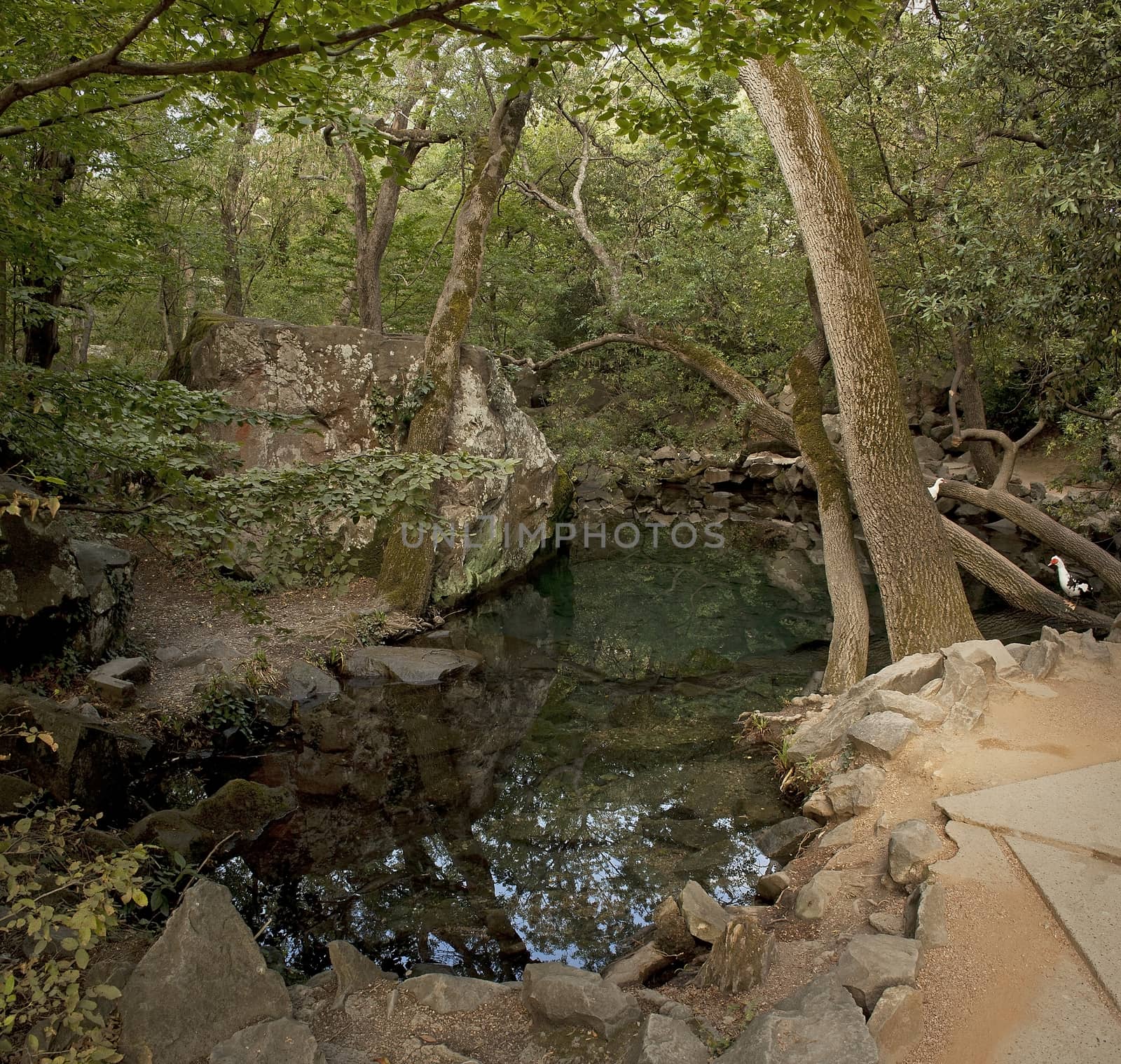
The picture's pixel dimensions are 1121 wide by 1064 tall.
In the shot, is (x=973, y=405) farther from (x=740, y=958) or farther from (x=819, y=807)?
(x=740, y=958)

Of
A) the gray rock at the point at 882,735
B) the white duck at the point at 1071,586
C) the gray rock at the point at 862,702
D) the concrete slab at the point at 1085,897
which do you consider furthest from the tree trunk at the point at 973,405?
the concrete slab at the point at 1085,897

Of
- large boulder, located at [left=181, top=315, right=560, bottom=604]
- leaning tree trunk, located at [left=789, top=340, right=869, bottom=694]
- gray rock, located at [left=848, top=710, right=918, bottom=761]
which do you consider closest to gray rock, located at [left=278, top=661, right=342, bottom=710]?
large boulder, located at [left=181, top=315, right=560, bottom=604]

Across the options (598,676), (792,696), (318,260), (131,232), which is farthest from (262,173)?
(792,696)

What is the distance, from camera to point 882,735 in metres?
5.71

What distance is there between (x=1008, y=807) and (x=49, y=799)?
5.60 metres

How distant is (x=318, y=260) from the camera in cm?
1764

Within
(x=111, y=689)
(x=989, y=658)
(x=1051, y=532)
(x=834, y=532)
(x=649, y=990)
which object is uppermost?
→ (x=1051, y=532)

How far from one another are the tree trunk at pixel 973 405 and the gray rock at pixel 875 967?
1287 cm

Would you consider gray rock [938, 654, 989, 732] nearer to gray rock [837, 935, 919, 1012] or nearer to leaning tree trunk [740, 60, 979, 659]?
leaning tree trunk [740, 60, 979, 659]

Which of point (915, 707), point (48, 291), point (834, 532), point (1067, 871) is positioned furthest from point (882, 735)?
point (48, 291)

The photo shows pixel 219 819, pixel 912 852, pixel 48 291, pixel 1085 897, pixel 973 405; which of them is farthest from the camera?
pixel 973 405

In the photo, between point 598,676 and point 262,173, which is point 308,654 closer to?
point 598,676

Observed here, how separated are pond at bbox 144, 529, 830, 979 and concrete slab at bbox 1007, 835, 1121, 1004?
A: 1.87 m

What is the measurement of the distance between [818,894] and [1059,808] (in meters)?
1.35
